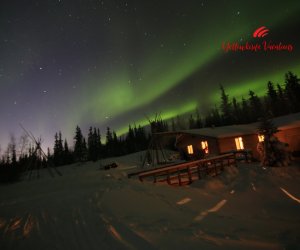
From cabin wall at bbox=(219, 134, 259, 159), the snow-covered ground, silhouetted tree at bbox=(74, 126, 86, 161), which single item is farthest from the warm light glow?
silhouetted tree at bbox=(74, 126, 86, 161)

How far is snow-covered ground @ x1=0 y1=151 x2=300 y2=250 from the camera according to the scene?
17.1ft

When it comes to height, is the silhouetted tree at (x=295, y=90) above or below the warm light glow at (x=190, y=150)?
above

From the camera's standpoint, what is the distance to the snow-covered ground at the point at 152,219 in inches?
205

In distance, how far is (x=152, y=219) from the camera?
21.9 feet

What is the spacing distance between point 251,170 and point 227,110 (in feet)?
172

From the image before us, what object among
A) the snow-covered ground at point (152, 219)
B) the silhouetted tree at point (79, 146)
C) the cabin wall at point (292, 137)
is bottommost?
the snow-covered ground at point (152, 219)

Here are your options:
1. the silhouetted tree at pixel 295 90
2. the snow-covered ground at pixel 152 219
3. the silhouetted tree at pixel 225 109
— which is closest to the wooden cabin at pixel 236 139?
the snow-covered ground at pixel 152 219

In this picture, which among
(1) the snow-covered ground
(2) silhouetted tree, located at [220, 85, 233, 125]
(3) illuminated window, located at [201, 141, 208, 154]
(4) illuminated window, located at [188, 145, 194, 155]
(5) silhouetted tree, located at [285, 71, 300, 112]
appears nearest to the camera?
(1) the snow-covered ground

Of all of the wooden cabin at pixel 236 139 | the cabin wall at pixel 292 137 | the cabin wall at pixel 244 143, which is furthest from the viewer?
the cabin wall at pixel 244 143

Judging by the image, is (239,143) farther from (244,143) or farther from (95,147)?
(95,147)

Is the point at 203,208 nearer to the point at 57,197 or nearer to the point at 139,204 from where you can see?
the point at 139,204

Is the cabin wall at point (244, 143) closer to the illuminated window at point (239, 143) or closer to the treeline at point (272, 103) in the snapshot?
the illuminated window at point (239, 143)

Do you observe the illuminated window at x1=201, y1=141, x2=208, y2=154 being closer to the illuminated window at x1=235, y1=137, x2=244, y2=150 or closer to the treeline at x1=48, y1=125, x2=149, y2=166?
the illuminated window at x1=235, y1=137, x2=244, y2=150

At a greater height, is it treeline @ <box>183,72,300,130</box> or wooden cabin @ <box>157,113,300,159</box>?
treeline @ <box>183,72,300,130</box>
